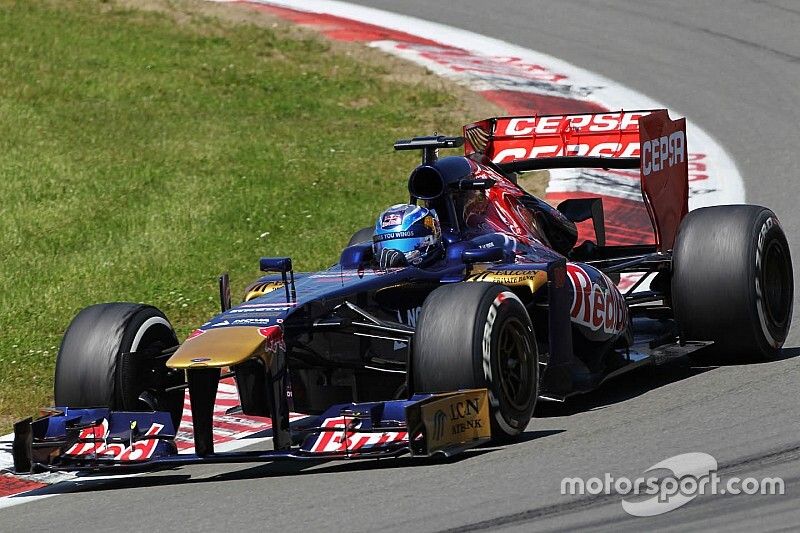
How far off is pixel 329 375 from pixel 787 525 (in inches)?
130

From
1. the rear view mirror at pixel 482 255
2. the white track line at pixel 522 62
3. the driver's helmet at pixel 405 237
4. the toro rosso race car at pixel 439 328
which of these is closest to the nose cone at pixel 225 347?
the toro rosso race car at pixel 439 328

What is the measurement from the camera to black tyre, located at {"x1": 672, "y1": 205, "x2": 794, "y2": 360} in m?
10.2

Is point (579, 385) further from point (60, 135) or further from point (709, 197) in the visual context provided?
point (60, 135)

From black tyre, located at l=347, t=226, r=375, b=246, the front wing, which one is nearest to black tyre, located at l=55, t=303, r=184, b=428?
the front wing

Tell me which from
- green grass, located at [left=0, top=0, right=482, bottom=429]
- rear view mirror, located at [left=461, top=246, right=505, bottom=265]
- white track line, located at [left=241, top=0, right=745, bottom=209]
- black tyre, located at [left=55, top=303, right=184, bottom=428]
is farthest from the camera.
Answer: white track line, located at [left=241, top=0, right=745, bottom=209]

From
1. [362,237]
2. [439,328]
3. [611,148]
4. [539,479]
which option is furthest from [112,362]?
[611,148]

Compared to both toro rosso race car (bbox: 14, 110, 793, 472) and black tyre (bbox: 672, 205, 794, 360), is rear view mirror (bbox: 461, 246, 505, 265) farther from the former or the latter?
black tyre (bbox: 672, 205, 794, 360)

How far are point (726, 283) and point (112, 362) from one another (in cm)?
402

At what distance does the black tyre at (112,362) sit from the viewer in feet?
29.0

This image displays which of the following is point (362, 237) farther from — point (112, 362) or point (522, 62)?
point (522, 62)

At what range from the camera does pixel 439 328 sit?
8.41 meters

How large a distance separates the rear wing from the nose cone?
337 centimetres

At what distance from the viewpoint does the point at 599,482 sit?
7461mm

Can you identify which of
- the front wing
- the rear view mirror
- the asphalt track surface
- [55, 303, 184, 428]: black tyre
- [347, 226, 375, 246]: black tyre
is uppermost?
[347, 226, 375, 246]: black tyre
